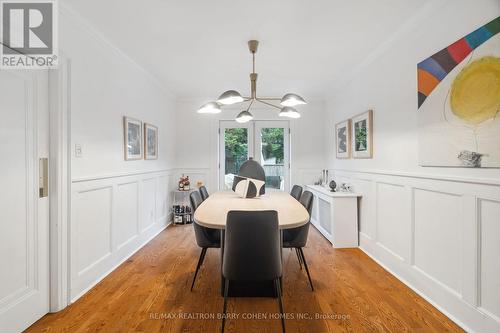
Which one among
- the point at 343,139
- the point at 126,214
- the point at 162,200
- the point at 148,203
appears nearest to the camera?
the point at 126,214

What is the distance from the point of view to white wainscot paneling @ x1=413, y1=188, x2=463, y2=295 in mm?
1824

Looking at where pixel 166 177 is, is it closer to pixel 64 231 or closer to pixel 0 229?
pixel 64 231

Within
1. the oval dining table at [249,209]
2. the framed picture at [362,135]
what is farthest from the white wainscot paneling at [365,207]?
the oval dining table at [249,209]

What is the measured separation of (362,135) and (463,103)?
5.25 feet

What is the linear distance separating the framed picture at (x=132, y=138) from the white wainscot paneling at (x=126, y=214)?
0.38 meters

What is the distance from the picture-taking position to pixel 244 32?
94.7 inches

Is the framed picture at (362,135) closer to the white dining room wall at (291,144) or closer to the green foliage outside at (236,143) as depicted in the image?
the white dining room wall at (291,144)

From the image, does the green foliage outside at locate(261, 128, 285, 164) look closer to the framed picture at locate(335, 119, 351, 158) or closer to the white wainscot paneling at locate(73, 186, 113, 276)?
the framed picture at locate(335, 119, 351, 158)

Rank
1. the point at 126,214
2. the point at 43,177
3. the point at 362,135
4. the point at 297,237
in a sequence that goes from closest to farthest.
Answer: the point at 43,177, the point at 297,237, the point at 126,214, the point at 362,135

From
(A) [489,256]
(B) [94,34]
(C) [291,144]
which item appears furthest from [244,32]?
(C) [291,144]

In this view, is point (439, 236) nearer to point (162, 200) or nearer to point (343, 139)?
point (343, 139)

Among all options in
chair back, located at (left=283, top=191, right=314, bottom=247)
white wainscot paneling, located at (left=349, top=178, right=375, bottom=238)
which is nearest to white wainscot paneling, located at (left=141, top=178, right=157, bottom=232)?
chair back, located at (left=283, top=191, right=314, bottom=247)

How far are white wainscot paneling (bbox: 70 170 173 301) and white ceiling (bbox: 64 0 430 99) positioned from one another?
1.51m

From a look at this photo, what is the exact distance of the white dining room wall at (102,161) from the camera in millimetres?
2125
